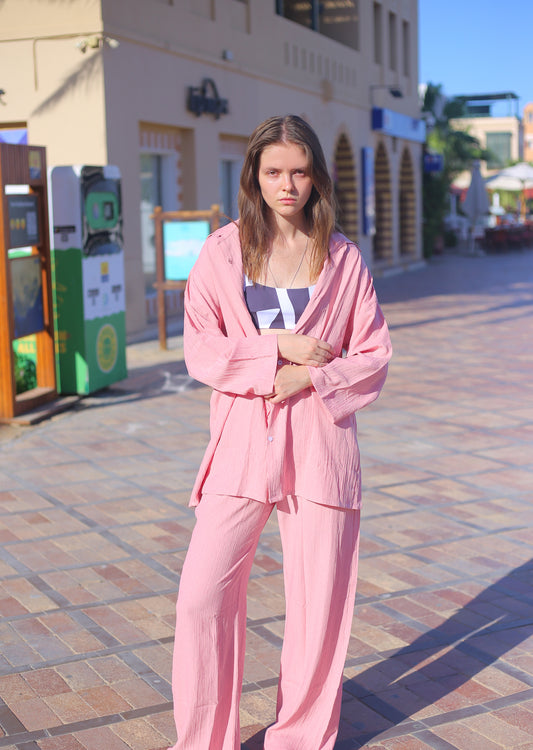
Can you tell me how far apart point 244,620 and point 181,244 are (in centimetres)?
893

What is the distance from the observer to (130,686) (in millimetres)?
3287

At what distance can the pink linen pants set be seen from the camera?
2527 millimetres

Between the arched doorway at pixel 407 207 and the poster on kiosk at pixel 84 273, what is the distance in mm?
20324

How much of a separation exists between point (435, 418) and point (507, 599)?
146 inches

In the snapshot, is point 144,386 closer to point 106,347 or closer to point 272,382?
point 106,347

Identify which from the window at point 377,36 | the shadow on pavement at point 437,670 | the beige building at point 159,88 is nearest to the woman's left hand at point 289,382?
the shadow on pavement at point 437,670

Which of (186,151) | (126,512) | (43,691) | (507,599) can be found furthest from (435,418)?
(186,151)

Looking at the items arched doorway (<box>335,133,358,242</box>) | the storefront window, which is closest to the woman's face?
the storefront window

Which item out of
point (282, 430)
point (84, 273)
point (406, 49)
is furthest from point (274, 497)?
point (406, 49)

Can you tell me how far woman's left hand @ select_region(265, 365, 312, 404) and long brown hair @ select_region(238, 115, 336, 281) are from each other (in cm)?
26

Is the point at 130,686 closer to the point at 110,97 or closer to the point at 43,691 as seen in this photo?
the point at 43,691

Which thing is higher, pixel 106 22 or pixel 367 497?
pixel 106 22

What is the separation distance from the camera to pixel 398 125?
25641 millimetres

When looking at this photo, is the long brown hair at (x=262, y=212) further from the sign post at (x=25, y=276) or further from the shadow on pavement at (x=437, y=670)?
the sign post at (x=25, y=276)
